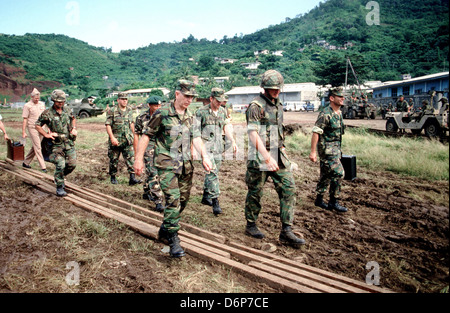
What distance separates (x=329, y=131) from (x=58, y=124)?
15.8ft

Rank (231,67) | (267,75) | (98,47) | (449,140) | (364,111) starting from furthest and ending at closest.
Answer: (98,47) → (231,67) → (364,111) → (267,75) → (449,140)

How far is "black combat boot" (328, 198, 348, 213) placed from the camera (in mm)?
5106

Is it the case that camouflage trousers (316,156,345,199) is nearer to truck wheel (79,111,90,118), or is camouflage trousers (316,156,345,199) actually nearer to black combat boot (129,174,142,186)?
black combat boot (129,174,142,186)

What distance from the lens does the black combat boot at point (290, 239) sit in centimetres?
378

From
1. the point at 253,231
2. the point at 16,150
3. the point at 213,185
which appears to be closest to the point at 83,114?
the point at 16,150

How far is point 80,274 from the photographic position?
10.0 feet

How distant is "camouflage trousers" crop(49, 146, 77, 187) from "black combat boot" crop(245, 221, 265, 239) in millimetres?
3564

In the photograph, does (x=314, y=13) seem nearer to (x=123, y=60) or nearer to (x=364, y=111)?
(x=123, y=60)

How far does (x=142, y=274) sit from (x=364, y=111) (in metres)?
21.5

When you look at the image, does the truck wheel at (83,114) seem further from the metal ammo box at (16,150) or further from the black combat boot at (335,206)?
the black combat boot at (335,206)

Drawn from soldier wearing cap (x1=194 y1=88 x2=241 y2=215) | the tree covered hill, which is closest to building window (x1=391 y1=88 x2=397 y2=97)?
the tree covered hill

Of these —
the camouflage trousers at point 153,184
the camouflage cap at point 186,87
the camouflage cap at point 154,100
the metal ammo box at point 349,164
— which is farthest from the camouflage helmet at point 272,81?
the metal ammo box at point 349,164

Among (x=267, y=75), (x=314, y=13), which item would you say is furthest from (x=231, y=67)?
(x=267, y=75)

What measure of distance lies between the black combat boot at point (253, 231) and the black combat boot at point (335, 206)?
1742mm
